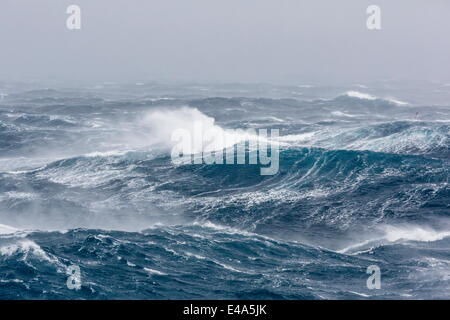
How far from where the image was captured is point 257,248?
40.3 m

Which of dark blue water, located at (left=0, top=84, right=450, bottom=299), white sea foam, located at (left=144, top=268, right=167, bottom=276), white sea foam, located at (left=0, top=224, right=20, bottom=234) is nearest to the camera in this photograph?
dark blue water, located at (left=0, top=84, right=450, bottom=299)

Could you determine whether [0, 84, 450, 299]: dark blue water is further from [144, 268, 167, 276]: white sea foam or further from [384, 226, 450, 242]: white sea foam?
[384, 226, 450, 242]: white sea foam

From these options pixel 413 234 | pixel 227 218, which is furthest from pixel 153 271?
pixel 413 234

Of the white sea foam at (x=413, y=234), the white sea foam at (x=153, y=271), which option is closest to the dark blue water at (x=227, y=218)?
the white sea foam at (x=153, y=271)

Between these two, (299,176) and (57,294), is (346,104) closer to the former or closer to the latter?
(299,176)

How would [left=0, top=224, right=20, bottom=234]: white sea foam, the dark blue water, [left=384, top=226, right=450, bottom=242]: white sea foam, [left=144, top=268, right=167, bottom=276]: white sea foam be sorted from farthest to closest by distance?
[left=384, top=226, right=450, bottom=242]: white sea foam → [left=0, top=224, right=20, bottom=234]: white sea foam → [left=144, top=268, right=167, bottom=276]: white sea foam → the dark blue water

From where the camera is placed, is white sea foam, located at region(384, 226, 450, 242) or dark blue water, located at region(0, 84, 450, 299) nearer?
dark blue water, located at region(0, 84, 450, 299)

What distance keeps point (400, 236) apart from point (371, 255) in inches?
201

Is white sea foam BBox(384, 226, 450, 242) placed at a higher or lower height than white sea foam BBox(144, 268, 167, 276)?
higher

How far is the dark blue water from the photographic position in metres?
34.0

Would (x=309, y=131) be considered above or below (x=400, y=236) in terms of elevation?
above

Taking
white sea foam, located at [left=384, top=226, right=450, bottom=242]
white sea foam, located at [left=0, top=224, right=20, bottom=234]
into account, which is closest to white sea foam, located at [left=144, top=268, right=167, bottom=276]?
white sea foam, located at [left=0, top=224, right=20, bottom=234]

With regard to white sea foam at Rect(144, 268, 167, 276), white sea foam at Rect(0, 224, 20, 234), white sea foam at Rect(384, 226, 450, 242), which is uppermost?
white sea foam at Rect(0, 224, 20, 234)
